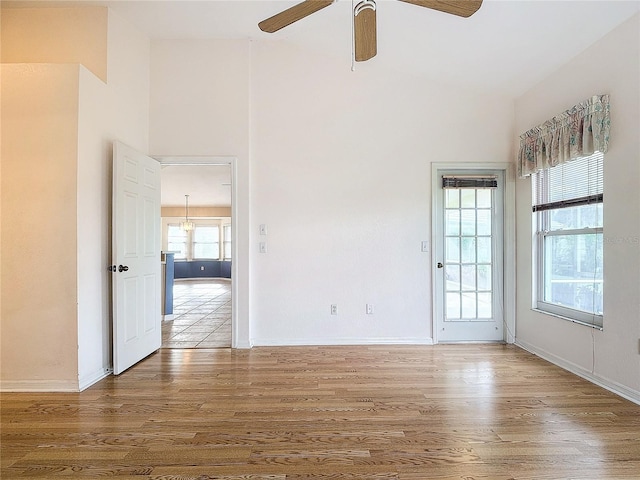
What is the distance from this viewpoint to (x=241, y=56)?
3961 millimetres

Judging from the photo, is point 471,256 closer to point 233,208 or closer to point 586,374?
point 586,374

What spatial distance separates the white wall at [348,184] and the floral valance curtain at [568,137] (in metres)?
0.45

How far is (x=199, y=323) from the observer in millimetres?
5234

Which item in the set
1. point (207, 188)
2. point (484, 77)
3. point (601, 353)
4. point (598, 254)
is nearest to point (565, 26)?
point (484, 77)

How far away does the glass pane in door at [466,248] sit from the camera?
13.5 feet

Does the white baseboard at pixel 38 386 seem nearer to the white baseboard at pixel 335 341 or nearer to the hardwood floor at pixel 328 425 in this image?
the hardwood floor at pixel 328 425

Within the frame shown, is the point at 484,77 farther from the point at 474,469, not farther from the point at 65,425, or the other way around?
the point at 65,425

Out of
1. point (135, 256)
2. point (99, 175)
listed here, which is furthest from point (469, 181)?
point (99, 175)

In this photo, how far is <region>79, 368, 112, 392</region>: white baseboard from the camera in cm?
286

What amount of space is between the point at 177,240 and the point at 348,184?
10093 mm

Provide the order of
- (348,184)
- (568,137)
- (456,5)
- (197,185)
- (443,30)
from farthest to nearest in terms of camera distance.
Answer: (197,185), (348,184), (443,30), (568,137), (456,5)

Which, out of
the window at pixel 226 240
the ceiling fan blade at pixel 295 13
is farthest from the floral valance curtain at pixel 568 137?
the window at pixel 226 240

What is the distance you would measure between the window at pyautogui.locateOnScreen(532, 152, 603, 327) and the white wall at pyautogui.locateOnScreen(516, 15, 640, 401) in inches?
5.7

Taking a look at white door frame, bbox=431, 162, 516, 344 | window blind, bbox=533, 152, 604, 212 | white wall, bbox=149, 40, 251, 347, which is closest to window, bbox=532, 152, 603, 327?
window blind, bbox=533, 152, 604, 212
